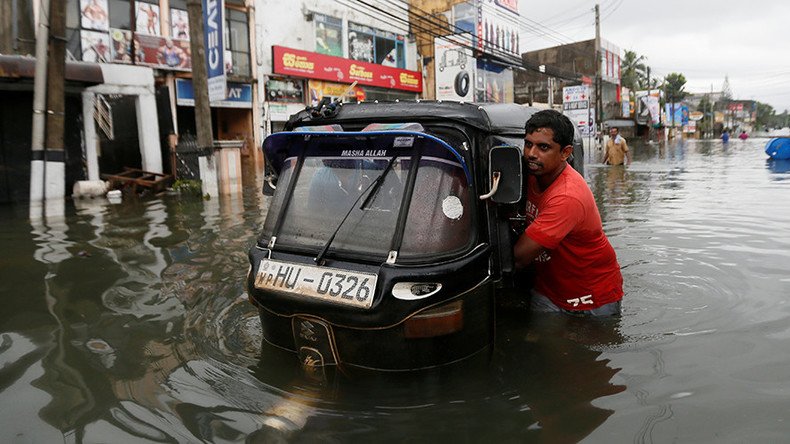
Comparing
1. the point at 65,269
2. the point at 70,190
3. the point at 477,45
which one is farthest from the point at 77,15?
the point at 477,45

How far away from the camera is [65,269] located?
6340 millimetres

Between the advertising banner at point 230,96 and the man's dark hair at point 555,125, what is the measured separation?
1860 centimetres

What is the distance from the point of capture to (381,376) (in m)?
3.17

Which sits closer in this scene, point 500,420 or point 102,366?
point 500,420

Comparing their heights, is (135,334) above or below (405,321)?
below

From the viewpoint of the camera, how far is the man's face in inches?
140

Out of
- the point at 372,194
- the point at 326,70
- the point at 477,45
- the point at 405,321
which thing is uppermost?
the point at 477,45

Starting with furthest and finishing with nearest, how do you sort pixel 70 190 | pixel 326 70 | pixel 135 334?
pixel 326 70 → pixel 70 190 → pixel 135 334

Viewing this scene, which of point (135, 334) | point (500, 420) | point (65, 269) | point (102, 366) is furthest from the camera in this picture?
point (65, 269)

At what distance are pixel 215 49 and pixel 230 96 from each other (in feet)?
23.6

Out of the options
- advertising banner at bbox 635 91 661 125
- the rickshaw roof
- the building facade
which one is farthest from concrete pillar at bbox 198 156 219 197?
advertising banner at bbox 635 91 661 125

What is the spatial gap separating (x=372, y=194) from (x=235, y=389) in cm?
142

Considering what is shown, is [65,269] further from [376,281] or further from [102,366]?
[376,281]

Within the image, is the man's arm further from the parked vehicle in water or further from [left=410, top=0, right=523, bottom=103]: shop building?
[left=410, top=0, right=523, bottom=103]: shop building
